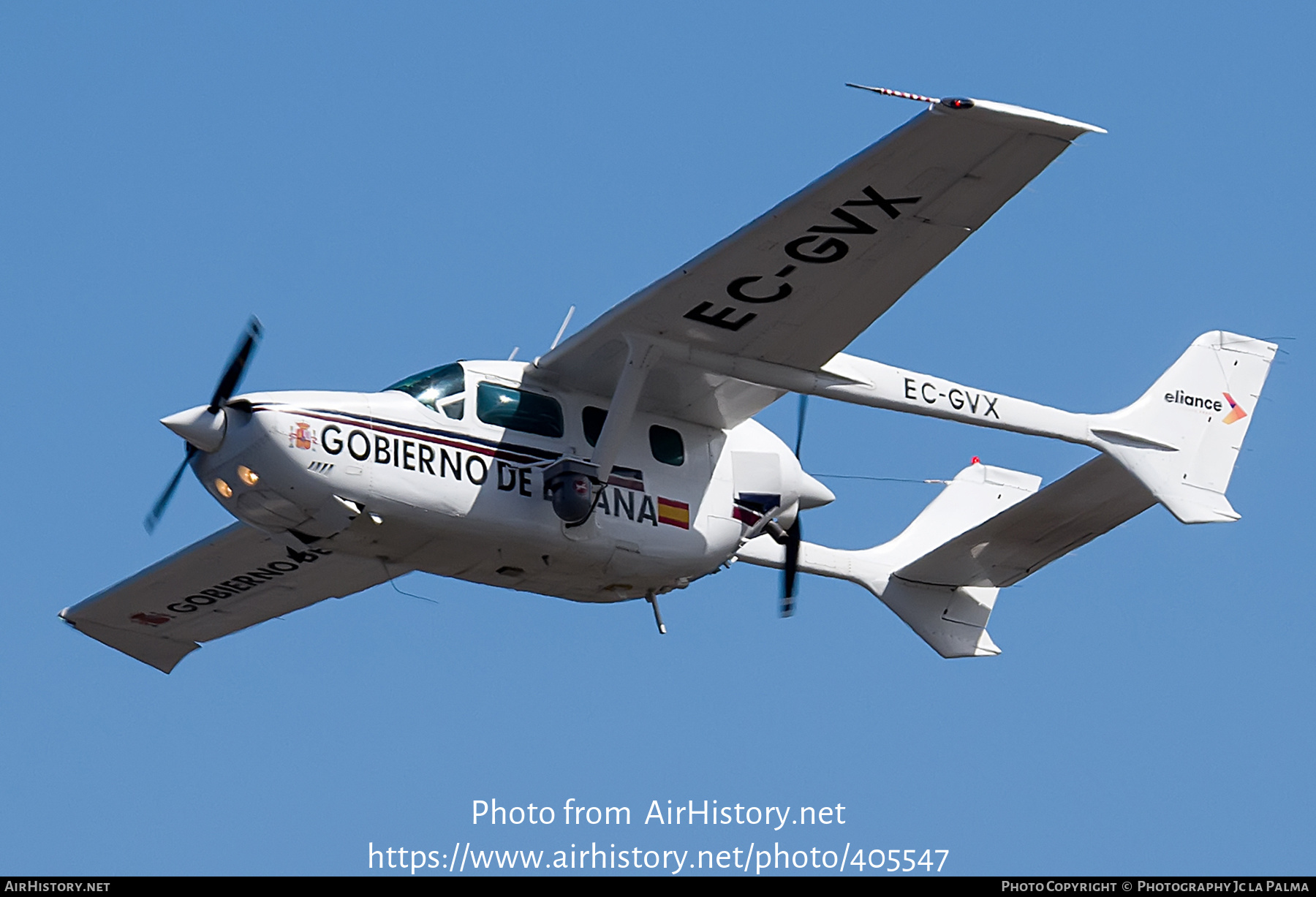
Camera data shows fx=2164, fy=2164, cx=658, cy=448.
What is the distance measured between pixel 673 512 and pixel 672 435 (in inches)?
44.4

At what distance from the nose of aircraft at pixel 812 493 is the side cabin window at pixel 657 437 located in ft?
6.19

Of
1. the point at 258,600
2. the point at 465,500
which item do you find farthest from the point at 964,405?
the point at 258,600

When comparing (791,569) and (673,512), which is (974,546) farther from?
(673,512)

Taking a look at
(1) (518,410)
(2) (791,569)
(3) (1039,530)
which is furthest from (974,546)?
(1) (518,410)

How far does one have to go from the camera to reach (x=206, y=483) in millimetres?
25547

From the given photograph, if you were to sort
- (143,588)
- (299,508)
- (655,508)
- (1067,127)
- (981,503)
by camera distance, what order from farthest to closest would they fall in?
(981,503) < (143,588) < (655,508) < (299,508) < (1067,127)

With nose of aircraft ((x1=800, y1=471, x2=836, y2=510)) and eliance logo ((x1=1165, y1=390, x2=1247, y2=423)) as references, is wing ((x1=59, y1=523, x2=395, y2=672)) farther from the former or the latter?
eliance logo ((x1=1165, y1=390, x2=1247, y2=423))

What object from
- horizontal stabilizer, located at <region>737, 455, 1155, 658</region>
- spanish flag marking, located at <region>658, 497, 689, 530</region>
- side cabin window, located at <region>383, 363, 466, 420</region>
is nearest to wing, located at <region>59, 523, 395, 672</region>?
side cabin window, located at <region>383, 363, 466, 420</region>

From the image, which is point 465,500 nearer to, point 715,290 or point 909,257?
point 715,290

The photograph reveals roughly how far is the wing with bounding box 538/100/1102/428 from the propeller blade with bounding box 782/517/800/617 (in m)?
1.82

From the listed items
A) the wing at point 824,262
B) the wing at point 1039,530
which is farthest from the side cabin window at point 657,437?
the wing at point 1039,530

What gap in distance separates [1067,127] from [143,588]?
15.1 metres

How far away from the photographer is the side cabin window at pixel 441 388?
26.3 m

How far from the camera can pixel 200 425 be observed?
25.0 metres
